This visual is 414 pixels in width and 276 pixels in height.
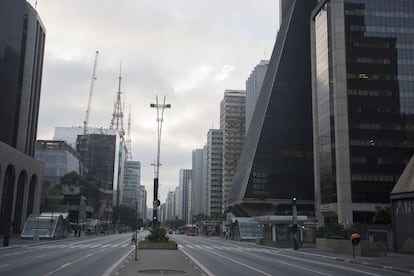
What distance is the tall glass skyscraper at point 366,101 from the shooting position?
3718 inches

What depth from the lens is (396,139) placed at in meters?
96.9

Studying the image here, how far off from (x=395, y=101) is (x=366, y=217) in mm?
25087

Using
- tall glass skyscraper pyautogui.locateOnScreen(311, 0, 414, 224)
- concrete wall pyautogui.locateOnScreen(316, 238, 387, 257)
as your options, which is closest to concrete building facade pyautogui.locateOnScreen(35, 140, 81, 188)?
tall glass skyscraper pyautogui.locateOnScreen(311, 0, 414, 224)

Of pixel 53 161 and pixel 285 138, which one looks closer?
pixel 285 138

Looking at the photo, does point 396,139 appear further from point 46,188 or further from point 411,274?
point 46,188

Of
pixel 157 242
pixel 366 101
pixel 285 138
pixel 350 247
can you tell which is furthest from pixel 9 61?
pixel 285 138

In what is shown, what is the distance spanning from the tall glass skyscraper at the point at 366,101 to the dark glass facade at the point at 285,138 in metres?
21.6

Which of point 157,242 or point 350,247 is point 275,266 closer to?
point 350,247

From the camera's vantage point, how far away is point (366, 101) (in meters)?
96.9

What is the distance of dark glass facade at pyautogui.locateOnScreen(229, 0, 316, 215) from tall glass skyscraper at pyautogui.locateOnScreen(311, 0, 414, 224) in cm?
2155

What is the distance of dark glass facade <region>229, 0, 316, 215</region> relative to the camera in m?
122

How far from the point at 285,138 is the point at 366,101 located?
31286mm

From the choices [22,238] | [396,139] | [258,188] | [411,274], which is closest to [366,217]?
[396,139]

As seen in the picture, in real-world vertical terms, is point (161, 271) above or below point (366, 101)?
below
